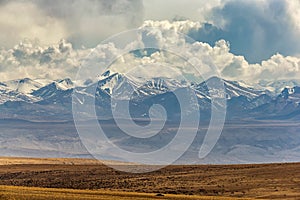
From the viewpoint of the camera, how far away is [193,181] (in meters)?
87.2

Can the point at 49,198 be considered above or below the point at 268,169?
below

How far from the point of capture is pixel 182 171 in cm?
10150

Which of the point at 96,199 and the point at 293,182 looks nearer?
the point at 96,199

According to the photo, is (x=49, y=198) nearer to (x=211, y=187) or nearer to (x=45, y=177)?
(x=211, y=187)

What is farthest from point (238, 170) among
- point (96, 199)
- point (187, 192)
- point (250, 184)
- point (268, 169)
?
point (96, 199)

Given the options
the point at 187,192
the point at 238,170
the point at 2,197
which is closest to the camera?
the point at 2,197

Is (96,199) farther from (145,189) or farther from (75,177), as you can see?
(75,177)

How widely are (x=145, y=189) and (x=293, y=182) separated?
68.8ft

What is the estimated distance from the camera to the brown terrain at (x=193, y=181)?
75125mm

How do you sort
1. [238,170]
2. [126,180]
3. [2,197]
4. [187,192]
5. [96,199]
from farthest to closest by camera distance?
[238,170] → [126,180] → [187,192] → [96,199] → [2,197]

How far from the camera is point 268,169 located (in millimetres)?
94812

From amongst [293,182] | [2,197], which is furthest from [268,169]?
[2,197]

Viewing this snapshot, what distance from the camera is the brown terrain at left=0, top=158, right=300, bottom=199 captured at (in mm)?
75125

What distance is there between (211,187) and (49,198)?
30.5 meters
